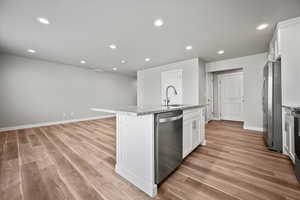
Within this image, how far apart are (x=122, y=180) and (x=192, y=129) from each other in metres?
1.43

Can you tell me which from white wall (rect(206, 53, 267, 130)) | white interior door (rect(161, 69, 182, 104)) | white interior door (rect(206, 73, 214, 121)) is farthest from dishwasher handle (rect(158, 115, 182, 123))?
white interior door (rect(206, 73, 214, 121))

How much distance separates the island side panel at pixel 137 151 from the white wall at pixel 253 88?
4350 mm

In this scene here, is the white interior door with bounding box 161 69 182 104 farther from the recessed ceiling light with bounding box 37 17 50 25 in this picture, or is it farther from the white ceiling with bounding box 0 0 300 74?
the recessed ceiling light with bounding box 37 17 50 25

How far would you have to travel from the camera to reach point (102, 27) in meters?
2.39

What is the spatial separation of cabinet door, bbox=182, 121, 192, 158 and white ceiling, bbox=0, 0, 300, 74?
1.94 metres

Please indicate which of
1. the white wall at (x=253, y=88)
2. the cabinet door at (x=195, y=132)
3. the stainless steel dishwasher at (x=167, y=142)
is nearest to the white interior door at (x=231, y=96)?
the white wall at (x=253, y=88)

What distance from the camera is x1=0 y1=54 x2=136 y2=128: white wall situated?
3.88m

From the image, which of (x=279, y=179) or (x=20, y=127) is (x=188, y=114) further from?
(x=20, y=127)

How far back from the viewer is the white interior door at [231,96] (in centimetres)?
516

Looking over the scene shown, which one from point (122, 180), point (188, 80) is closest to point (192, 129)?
point (122, 180)

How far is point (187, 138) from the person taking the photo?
1986mm

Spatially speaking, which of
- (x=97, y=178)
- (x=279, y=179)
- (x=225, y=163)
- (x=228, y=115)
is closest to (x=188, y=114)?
(x=225, y=163)

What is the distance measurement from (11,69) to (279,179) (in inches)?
286

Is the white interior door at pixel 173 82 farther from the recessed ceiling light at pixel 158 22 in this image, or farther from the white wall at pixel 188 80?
the recessed ceiling light at pixel 158 22
